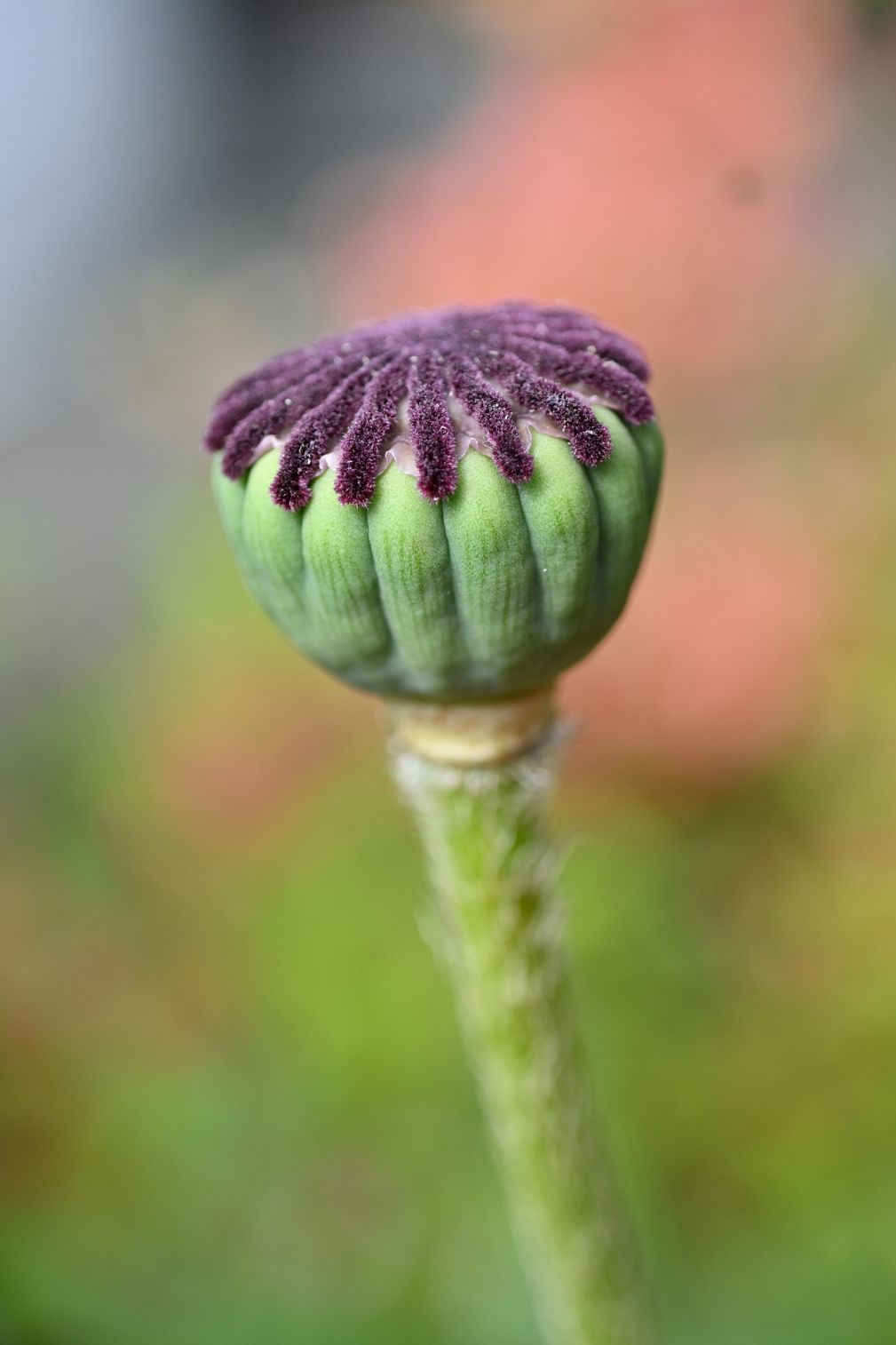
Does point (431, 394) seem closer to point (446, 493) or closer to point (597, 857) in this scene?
point (446, 493)

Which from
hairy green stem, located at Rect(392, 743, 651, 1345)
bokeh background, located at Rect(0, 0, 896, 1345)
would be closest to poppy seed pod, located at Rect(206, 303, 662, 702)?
hairy green stem, located at Rect(392, 743, 651, 1345)

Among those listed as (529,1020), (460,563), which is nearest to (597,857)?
(529,1020)

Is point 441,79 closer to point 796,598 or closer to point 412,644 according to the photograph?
point 796,598

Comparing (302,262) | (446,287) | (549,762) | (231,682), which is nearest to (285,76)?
(302,262)

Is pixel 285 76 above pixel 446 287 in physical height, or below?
above

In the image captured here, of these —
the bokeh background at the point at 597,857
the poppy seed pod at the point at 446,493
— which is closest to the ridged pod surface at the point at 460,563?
the poppy seed pod at the point at 446,493
